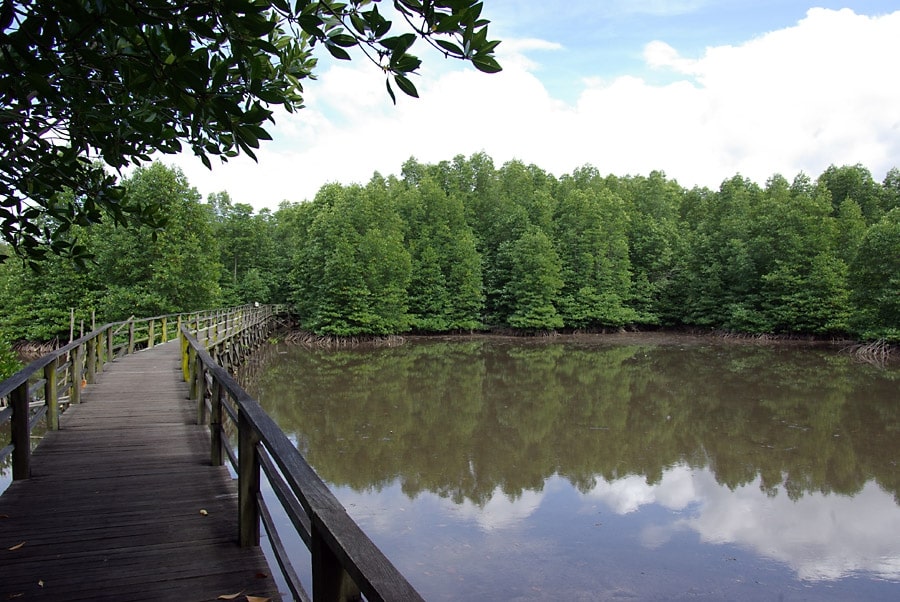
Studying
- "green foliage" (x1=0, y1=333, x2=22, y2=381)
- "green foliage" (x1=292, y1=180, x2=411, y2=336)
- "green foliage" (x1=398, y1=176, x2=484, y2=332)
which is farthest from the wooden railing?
"green foliage" (x1=398, y1=176, x2=484, y2=332)

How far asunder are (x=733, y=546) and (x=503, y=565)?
2.75 meters

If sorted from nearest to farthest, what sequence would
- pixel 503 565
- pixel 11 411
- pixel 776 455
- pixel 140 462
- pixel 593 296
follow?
1. pixel 11 411
2. pixel 140 462
3. pixel 503 565
4. pixel 776 455
5. pixel 593 296

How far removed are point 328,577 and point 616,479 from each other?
26.8 feet

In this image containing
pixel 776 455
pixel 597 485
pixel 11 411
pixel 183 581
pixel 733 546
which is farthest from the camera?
pixel 776 455

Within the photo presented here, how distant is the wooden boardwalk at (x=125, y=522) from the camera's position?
293 cm

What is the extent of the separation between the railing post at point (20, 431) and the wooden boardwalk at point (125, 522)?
11 cm

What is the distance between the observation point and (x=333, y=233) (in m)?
32.8

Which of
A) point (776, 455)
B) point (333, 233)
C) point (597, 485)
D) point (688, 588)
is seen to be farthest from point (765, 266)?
point (688, 588)

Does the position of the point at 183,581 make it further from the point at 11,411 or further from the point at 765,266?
the point at 765,266

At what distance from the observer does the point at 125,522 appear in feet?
12.4

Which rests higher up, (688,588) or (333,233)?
(333,233)

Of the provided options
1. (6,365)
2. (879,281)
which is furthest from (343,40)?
(879,281)

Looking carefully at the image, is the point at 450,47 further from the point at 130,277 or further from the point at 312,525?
the point at 130,277

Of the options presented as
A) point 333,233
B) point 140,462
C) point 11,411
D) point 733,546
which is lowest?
point 733,546
